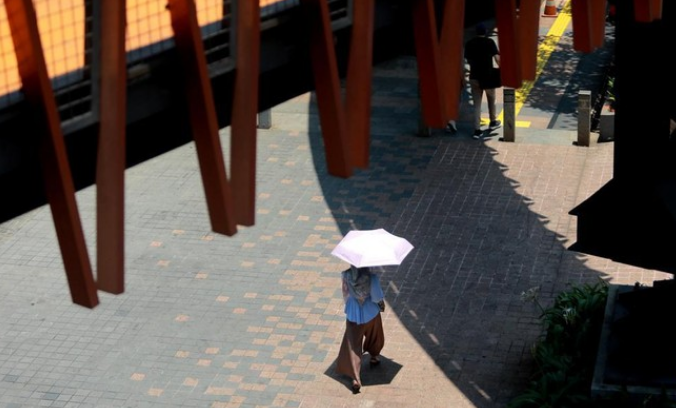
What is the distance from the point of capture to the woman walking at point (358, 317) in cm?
1109

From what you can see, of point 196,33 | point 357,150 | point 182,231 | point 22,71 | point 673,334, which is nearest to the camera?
point 22,71

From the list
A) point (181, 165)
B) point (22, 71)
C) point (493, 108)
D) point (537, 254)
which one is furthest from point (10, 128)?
point (493, 108)

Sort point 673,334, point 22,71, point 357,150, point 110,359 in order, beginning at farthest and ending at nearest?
point 110,359
point 673,334
point 357,150
point 22,71

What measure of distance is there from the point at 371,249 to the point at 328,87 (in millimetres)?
4159

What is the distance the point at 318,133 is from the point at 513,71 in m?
9.55

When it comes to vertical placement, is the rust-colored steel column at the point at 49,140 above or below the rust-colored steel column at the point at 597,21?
above

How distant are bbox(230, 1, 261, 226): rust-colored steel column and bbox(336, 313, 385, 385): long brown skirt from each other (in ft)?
15.1

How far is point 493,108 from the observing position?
58.5 feet

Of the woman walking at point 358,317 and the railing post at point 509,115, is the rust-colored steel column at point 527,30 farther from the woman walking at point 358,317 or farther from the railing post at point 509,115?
the railing post at point 509,115

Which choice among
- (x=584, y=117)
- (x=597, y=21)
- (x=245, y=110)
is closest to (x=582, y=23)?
(x=597, y=21)

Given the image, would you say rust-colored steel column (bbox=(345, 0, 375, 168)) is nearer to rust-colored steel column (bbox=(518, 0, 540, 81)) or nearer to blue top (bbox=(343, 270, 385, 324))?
rust-colored steel column (bbox=(518, 0, 540, 81))

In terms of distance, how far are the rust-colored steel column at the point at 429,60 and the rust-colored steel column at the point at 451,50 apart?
97mm

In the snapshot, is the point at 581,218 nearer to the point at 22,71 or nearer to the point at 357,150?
the point at 357,150

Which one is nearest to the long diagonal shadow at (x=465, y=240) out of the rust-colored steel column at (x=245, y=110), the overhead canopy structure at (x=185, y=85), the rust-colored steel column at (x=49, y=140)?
the overhead canopy structure at (x=185, y=85)
